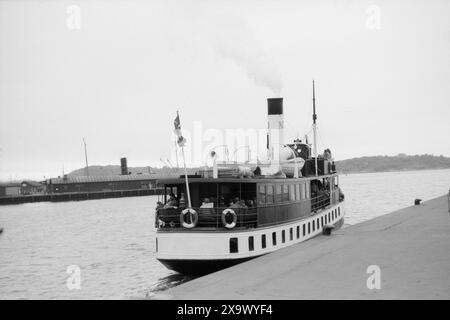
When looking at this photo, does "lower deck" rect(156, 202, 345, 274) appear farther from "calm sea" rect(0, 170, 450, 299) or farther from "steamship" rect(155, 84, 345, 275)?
"calm sea" rect(0, 170, 450, 299)

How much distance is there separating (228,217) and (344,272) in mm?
Answer: 7498

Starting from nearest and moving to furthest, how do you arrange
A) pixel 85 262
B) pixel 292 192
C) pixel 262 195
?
1. pixel 262 195
2. pixel 292 192
3. pixel 85 262

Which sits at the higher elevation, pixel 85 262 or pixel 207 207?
pixel 207 207

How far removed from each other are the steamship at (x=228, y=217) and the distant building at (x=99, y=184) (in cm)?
12885

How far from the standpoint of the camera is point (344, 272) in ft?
56.0

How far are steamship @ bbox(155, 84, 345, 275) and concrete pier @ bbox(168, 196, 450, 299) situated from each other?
6.35 ft

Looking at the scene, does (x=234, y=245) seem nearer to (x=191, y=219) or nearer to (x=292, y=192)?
(x=191, y=219)

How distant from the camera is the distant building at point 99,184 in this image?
15212 centimetres

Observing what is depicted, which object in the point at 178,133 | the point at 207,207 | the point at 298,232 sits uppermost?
the point at 178,133

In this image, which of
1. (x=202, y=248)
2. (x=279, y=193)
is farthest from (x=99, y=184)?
(x=202, y=248)

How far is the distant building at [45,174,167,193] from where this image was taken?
499 feet

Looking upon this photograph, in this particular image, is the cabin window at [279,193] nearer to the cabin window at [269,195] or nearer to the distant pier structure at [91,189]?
the cabin window at [269,195]

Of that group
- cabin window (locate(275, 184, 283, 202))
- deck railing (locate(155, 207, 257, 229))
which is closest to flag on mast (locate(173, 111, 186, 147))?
deck railing (locate(155, 207, 257, 229))

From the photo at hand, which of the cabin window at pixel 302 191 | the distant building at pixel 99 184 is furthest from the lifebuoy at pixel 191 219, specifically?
the distant building at pixel 99 184
